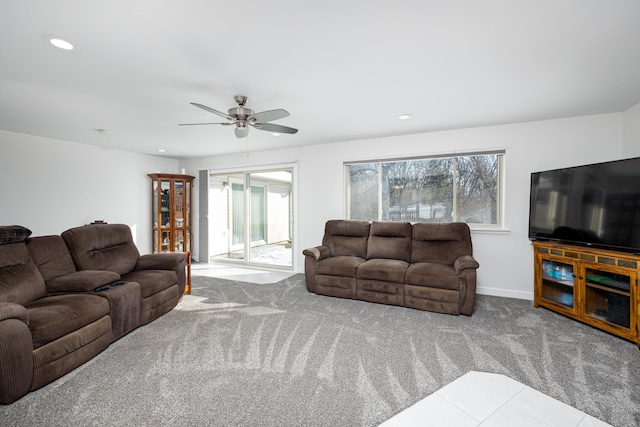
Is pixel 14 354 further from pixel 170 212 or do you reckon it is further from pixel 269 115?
pixel 170 212

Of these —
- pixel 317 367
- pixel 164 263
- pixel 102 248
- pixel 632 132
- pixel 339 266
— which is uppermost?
pixel 632 132

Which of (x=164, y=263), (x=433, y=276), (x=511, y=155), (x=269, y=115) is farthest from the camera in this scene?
(x=511, y=155)

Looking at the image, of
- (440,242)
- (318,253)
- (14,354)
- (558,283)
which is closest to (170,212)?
(318,253)

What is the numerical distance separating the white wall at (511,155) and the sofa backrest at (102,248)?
2944mm

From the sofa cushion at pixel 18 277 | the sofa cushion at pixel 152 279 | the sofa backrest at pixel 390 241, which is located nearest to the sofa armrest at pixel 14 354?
the sofa cushion at pixel 18 277

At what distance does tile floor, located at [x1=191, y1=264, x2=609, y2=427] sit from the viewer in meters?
1.58

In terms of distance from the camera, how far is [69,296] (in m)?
2.45

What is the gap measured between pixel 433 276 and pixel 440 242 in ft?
2.48

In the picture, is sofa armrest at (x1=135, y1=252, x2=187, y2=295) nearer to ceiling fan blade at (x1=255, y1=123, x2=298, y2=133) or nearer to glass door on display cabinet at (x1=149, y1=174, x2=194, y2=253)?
ceiling fan blade at (x1=255, y1=123, x2=298, y2=133)

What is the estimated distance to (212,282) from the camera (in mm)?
4742

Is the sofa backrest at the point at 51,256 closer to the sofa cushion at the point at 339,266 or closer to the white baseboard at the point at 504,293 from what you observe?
the sofa cushion at the point at 339,266

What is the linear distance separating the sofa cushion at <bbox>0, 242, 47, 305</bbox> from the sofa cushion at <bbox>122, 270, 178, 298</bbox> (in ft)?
2.38

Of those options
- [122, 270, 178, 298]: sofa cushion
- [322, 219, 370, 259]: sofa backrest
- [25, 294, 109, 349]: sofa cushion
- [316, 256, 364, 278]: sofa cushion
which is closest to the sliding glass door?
[322, 219, 370, 259]: sofa backrest

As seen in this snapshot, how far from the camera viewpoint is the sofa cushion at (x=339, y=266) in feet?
12.8
